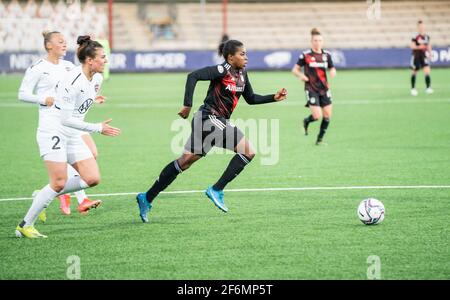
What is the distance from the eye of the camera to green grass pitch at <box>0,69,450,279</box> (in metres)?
7.66

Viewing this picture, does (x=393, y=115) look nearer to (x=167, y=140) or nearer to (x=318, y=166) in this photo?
(x=167, y=140)

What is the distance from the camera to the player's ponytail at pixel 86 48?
30.2 ft

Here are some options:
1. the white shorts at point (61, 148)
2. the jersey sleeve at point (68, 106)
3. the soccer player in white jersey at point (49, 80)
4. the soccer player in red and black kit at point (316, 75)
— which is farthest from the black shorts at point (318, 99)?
the jersey sleeve at point (68, 106)

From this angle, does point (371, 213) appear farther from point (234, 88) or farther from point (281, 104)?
point (281, 104)

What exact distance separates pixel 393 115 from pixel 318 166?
9.05 meters

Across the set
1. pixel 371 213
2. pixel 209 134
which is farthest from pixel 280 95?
pixel 371 213

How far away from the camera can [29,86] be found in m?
10.1

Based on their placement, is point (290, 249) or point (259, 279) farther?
point (290, 249)

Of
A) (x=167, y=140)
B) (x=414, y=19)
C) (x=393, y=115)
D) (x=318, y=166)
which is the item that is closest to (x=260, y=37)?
(x=414, y=19)

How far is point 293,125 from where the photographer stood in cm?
2120

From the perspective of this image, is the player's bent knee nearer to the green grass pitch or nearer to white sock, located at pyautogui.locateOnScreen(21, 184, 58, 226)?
white sock, located at pyautogui.locateOnScreen(21, 184, 58, 226)

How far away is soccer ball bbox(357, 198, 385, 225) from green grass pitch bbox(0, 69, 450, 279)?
0.13 meters

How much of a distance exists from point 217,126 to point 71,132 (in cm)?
176

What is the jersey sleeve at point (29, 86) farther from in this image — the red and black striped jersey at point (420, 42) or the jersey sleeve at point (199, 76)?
the red and black striped jersey at point (420, 42)
